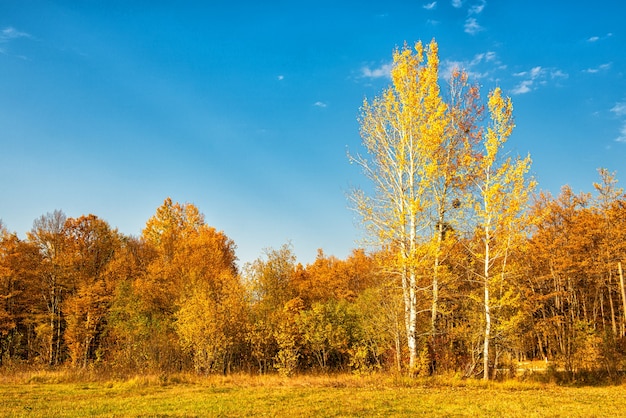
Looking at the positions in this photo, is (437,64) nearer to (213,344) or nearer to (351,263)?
(213,344)

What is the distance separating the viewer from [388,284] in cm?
1864

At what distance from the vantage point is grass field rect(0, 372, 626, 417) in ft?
37.7

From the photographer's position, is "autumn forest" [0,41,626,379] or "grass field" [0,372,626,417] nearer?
"grass field" [0,372,626,417]

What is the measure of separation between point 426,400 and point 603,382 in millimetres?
11567

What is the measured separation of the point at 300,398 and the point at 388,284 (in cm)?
651

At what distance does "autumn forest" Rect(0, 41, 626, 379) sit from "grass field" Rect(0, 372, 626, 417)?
9.53 ft

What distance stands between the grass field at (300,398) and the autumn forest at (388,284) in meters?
2.90

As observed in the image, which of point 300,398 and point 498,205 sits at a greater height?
point 498,205

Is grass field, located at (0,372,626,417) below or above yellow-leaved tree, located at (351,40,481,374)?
below

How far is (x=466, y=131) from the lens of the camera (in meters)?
21.9

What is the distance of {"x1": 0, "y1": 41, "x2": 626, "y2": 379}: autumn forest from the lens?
19.4 metres

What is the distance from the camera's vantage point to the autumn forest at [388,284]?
19422mm

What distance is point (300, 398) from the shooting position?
1377 cm

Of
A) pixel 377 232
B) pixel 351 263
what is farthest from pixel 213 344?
pixel 351 263
